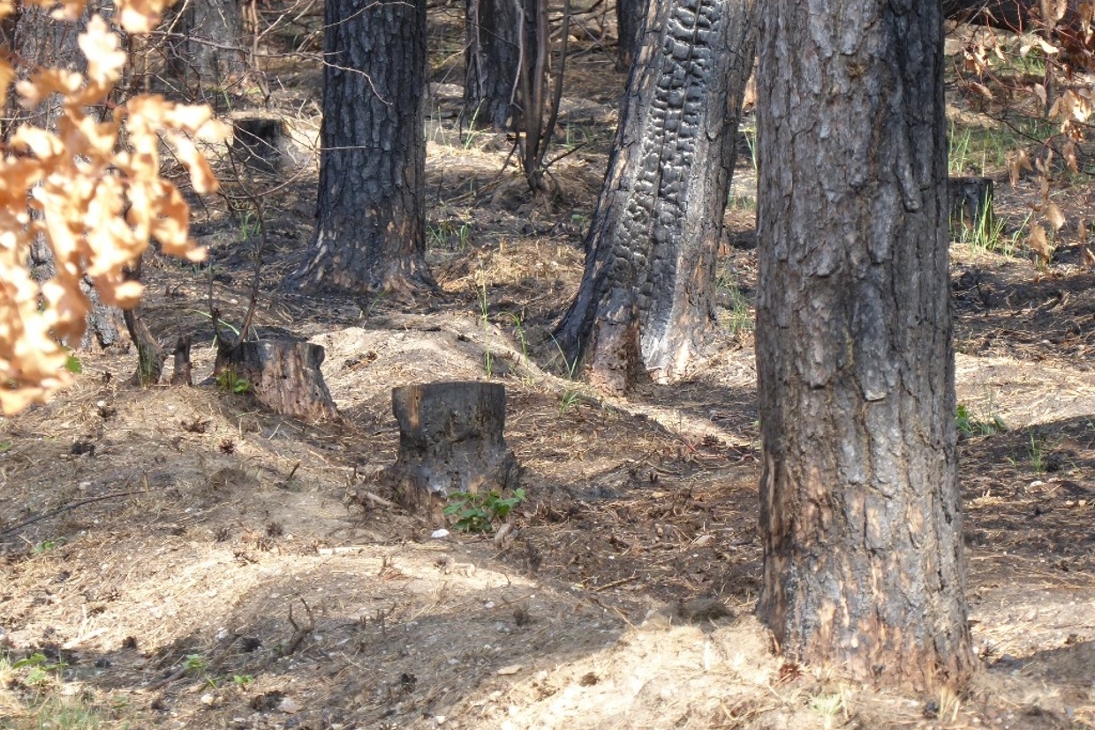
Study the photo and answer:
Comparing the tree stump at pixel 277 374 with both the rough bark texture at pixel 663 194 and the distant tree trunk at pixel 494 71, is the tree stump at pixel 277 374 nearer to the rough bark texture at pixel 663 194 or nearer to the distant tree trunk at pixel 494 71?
the rough bark texture at pixel 663 194

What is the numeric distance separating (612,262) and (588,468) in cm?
175

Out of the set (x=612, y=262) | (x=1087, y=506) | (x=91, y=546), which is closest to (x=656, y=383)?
(x=612, y=262)

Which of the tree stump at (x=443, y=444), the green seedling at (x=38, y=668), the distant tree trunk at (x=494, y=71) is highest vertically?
the distant tree trunk at (x=494, y=71)

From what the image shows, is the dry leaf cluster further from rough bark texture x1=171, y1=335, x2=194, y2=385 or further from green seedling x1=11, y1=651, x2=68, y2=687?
rough bark texture x1=171, y1=335, x2=194, y2=385

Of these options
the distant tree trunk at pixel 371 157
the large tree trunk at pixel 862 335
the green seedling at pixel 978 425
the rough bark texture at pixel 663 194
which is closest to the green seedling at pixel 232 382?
the rough bark texture at pixel 663 194

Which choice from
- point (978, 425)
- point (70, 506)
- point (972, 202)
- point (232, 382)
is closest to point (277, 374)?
point (232, 382)

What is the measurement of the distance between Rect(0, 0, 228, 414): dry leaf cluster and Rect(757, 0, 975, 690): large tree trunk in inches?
58.5

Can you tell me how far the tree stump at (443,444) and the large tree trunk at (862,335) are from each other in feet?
6.43

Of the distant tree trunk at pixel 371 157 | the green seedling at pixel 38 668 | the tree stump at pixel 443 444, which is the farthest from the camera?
the distant tree trunk at pixel 371 157

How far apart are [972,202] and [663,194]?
3.63m

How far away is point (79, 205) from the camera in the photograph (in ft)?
4.81

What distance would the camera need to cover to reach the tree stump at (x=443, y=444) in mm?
4562

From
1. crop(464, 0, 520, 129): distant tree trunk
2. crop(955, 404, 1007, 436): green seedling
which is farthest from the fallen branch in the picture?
crop(464, 0, 520, 129): distant tree trunk

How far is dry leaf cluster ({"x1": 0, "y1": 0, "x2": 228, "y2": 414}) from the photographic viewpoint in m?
1.45
